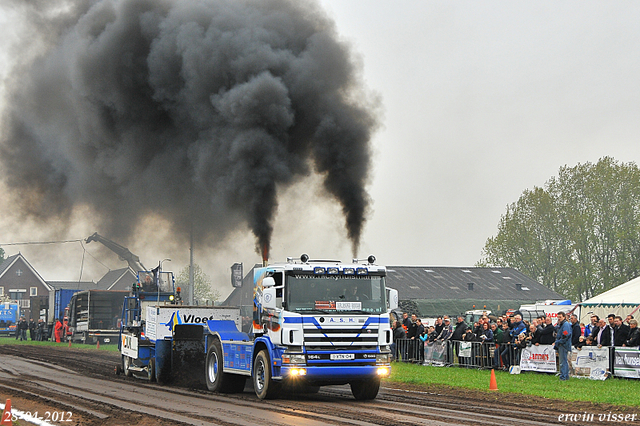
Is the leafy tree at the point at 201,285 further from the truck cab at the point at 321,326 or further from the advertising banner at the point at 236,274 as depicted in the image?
the truck cab at the point at 321,326

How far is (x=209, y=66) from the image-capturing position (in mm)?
23297

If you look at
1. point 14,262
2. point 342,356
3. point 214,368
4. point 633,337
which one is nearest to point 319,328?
point 342,356

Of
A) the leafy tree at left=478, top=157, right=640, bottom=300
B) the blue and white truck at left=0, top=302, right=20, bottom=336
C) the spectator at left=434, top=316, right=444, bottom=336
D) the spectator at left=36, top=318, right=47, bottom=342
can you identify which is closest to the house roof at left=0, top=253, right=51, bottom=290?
the blue and white truck at left=0, top=302, right=20, bottom=336

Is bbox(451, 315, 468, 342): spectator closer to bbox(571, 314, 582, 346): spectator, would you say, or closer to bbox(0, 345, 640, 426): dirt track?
bbox(571, 314, 582, 346): spectator

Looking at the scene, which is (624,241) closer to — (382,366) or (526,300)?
(526,300)

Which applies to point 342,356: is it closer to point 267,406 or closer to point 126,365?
point 267,406

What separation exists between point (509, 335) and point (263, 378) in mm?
9124

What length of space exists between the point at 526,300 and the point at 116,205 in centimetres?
3818

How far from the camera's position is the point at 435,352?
22375mm

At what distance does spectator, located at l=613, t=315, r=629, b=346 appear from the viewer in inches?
680

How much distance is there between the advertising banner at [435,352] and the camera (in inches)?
867

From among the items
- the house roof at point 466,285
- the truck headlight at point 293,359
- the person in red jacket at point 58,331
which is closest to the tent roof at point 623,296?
the truck headlight at point 293,359

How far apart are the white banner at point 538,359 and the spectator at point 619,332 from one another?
160cm

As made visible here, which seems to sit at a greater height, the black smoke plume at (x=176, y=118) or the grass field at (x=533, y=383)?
the black smoke plume at (x=176, y=118)
